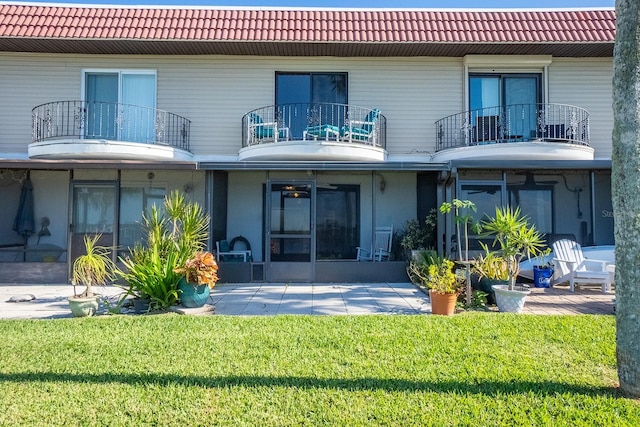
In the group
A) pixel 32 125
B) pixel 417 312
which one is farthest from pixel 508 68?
pixel 32 125

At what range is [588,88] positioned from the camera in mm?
10969

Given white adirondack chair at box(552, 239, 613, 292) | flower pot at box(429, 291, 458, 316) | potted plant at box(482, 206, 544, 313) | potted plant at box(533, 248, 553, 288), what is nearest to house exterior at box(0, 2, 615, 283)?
white adirondack chair at box(552, 239, 613, 292)

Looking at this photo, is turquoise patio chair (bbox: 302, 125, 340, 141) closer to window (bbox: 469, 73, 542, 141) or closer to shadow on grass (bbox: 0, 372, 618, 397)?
window (bbox: 469, 73, 542, 141)

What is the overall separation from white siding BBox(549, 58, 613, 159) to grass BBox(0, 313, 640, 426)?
7518 millimetres

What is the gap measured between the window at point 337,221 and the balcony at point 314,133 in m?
1.44

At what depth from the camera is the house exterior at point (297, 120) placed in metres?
9.77

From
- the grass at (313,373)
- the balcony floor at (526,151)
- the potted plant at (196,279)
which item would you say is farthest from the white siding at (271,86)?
the grass at (313,373)

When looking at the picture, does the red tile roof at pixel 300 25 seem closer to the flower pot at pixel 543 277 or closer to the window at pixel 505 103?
the window at pixel 505 103

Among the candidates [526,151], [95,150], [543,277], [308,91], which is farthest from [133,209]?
[543,277]

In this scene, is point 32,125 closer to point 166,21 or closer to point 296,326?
point 166,21

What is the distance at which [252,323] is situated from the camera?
5652 millimetres

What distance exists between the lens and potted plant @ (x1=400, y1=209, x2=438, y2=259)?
10078mm

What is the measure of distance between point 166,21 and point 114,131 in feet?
10.8

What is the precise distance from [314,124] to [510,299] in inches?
259
